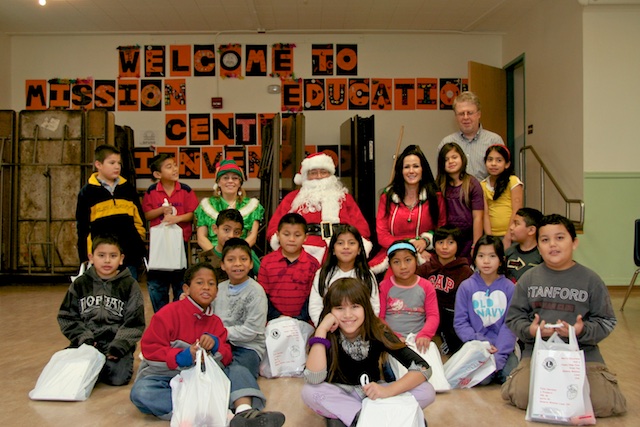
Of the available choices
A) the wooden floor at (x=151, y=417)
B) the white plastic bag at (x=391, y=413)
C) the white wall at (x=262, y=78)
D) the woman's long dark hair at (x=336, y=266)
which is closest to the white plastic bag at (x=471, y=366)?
the wooden floor at (x=151, y=417)

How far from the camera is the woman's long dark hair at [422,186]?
13.3 feet

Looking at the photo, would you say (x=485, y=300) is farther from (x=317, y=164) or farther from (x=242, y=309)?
(x=317, y=164)

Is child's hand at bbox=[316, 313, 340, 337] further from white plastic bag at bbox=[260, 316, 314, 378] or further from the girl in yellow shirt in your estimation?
the girl in yellow shirt

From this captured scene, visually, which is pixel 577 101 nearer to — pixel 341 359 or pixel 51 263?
pixel 341 359

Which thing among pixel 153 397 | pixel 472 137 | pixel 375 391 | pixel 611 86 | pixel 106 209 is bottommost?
pixel 153 397

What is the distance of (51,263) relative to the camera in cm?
714

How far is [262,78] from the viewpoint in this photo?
321 inches

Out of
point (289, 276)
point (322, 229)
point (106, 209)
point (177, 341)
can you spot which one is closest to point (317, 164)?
point (322, 229)

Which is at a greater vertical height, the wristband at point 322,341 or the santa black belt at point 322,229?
the santa black belt at point 322,229

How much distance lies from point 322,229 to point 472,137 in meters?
1.27

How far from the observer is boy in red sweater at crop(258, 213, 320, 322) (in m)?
3.81

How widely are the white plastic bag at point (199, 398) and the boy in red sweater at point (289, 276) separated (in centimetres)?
128

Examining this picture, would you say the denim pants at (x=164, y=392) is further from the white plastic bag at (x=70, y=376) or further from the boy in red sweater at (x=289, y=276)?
the boy in red sweater at (x=289, y=276)

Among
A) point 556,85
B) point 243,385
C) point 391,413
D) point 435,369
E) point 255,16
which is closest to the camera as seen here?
point 391,413
